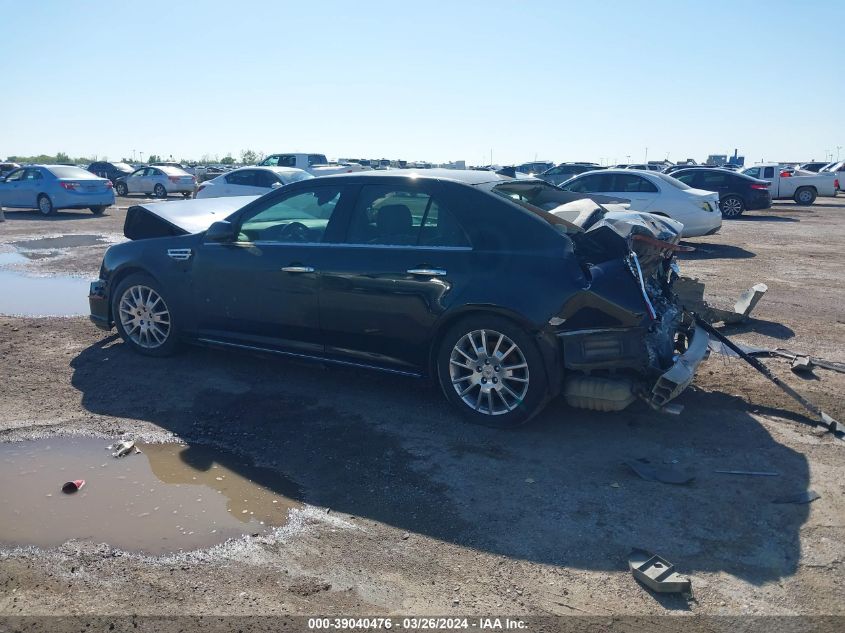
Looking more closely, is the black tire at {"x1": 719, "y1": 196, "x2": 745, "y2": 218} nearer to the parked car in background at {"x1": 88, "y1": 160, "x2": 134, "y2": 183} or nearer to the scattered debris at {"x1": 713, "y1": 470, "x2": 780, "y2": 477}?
the scattered debris at {"x1": 713, "y1": 470, "x2": 780, "y2": 477}

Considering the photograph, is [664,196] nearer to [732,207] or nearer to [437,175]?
[732,207]


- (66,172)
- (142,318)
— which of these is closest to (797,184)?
(66,172)

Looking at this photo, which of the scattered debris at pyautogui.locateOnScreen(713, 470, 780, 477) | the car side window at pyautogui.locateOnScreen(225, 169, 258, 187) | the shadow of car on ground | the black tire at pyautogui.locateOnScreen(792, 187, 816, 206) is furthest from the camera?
the black tire at pyautogui.locateOnScreen(792, 187, 816, 206)

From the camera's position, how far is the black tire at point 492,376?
5070mm

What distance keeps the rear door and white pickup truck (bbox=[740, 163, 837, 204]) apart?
2826cm

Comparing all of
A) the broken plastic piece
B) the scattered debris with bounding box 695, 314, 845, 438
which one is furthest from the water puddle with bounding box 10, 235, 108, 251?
the broken plastic piece

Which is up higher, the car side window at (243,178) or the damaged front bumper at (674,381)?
the car side window at (243,178)

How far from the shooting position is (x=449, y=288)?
17.4ft

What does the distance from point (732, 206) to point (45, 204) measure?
20865 mm

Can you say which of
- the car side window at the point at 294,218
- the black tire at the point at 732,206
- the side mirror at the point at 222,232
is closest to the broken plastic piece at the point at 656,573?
the car side window at the point at 294,218

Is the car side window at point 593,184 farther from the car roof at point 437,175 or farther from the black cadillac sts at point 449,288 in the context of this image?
the car roof at point 437,175

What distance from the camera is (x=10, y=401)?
5.86 metres

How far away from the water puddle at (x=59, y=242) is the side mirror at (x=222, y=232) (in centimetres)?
1012

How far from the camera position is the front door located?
5.96 m
